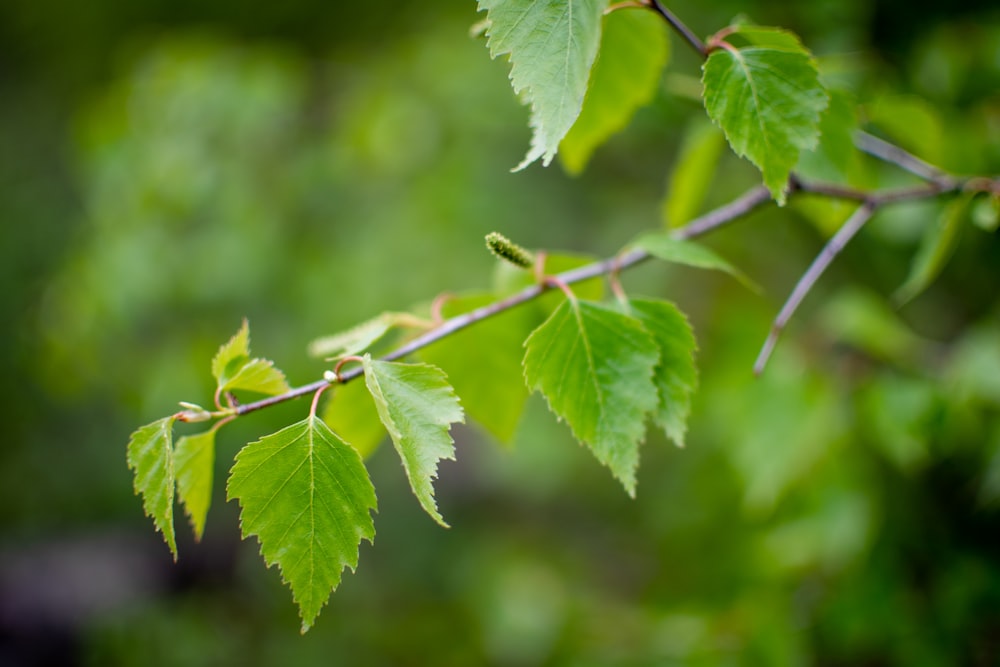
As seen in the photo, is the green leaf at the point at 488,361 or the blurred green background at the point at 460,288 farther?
the blurred green background at the point at 460,288

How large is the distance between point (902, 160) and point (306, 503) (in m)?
0.75

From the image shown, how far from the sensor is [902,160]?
792 millimetres

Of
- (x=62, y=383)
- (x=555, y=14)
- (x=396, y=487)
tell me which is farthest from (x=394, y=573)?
(x=555, y=14)

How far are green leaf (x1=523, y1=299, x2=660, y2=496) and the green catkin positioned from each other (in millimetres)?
57

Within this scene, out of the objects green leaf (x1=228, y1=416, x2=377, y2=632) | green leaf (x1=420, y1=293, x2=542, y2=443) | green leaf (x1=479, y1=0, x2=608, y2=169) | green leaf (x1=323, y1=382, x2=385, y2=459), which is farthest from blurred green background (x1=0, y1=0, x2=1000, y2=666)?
green leaf (x1=479, y1=0, x2=608, y2=169)

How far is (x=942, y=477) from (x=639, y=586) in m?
1.33

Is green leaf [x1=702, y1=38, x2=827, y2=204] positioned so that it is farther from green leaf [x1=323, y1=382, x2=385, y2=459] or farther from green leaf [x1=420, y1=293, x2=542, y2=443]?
green leaf [x1=323, y1=382, x2=385, y2=459]

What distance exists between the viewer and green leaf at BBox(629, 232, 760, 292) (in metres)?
0.60

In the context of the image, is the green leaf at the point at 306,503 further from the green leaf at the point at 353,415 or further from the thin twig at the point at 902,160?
the thin twig at the point at 902,160

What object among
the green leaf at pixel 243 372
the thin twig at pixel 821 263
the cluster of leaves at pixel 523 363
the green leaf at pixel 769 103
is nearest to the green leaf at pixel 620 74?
the cluster of leaves at pixel 523 363

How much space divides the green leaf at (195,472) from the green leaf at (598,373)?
278 millimetres

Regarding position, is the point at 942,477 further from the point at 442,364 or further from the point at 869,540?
the point at 442,364

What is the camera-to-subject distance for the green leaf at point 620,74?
660 mm

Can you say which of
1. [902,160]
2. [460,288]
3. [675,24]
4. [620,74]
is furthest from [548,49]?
[460,288]
